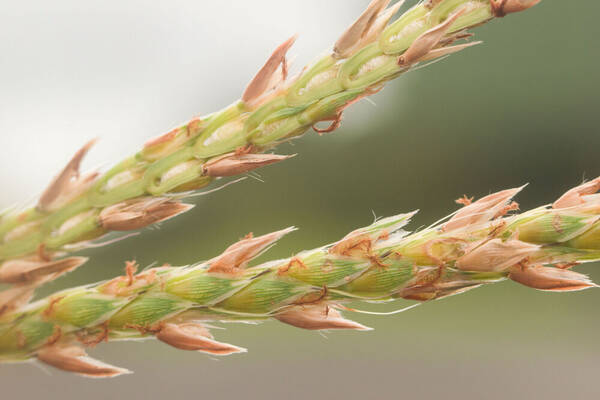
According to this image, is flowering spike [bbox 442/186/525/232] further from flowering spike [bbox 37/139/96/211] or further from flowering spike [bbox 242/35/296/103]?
flowering spike [bbox 37/139/96/211]

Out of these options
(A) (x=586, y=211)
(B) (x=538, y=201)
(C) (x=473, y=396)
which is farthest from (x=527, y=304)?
(A) (x=586, y=211)

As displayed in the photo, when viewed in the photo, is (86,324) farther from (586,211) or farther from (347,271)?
(586,211)

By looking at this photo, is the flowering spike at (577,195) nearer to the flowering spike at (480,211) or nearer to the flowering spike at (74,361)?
the flowering spike at (480,211)

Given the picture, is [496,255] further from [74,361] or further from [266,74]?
[74,361]

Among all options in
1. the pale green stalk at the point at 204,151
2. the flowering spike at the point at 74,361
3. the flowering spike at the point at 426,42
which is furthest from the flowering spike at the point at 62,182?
the flowering spike at the point at 426,42

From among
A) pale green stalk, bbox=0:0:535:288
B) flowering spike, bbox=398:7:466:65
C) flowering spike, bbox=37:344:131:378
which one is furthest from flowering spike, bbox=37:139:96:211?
flowering spike, bbox=398:7:466:65

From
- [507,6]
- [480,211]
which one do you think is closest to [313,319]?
[480,211]

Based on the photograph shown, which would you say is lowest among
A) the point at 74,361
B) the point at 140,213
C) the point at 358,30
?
the point at 74,361
